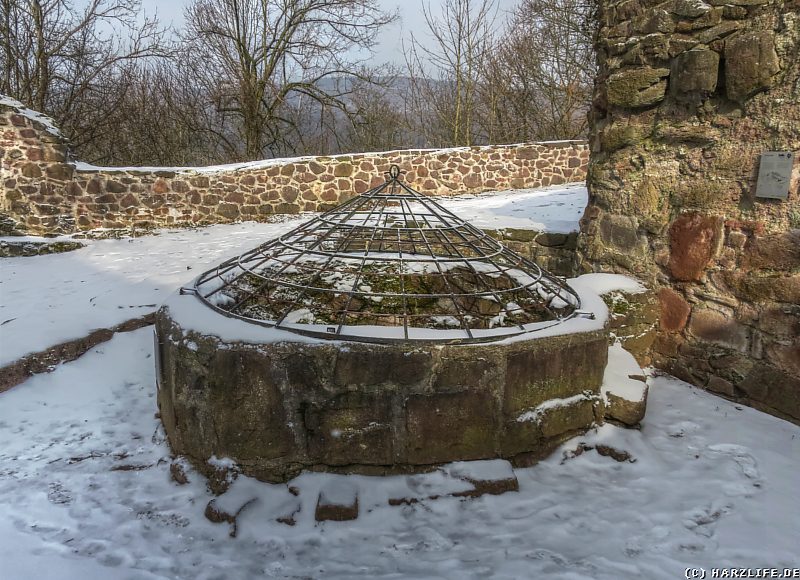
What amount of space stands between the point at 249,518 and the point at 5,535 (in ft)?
3.11

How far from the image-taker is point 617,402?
8.89ft

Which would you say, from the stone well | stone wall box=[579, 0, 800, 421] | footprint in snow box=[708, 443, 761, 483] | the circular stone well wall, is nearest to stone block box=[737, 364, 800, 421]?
stone wall box=[579, 0, 800, 421]

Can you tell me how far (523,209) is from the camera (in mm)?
6609

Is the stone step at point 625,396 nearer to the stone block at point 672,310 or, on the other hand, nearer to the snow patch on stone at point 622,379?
the snow patch on stone at point 622,379

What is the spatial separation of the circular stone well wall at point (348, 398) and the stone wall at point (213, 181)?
6.07 metres

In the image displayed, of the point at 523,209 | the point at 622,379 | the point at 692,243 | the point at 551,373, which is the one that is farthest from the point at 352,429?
the point at 523,209

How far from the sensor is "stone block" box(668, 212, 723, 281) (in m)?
3.12

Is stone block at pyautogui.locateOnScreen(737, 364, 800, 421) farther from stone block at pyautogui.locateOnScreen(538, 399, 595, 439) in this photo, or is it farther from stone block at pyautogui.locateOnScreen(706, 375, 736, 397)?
stone block at pyautogui.locateOnScreen(538, 399, 595, 439)

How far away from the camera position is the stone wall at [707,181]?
2.75 m

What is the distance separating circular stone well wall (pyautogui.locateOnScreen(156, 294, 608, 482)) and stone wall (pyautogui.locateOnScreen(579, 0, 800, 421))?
149cm

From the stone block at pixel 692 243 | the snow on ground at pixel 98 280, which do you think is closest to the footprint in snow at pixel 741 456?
the stone block at pixel 692 243

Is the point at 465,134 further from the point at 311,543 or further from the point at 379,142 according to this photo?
the point at 311,543

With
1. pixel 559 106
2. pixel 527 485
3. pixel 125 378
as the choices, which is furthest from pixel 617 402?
pixel 559 106

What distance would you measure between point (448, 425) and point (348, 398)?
478mm
